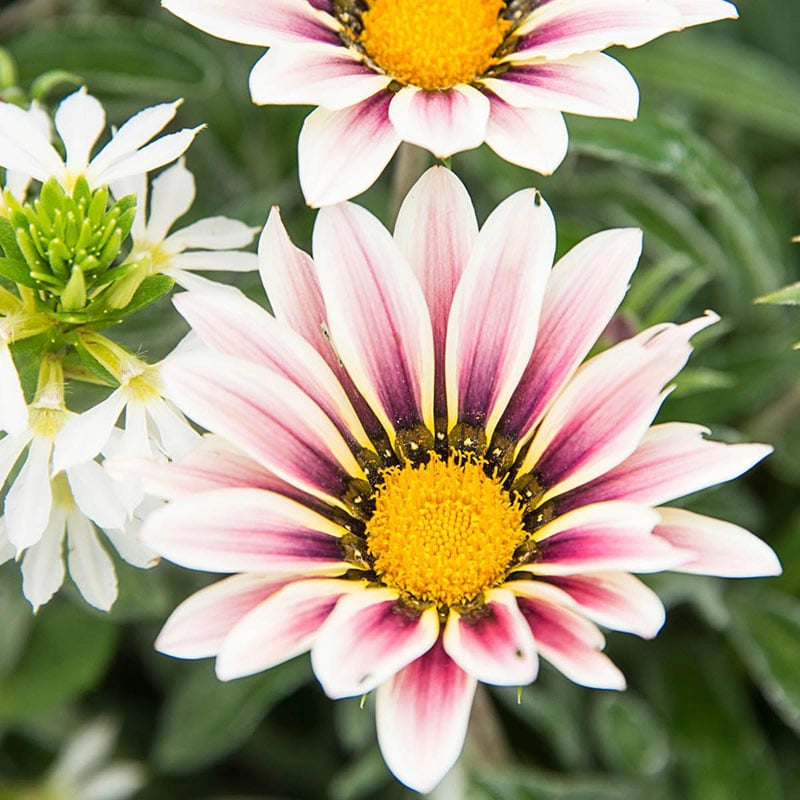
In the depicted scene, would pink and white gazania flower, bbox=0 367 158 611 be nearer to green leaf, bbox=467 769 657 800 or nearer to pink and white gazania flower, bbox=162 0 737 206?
pink and white gazania flower, bbox=162 0 737 206

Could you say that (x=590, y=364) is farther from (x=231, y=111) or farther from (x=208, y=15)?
(x=231, y=111)

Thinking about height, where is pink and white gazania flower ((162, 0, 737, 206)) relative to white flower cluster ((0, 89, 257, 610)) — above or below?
above

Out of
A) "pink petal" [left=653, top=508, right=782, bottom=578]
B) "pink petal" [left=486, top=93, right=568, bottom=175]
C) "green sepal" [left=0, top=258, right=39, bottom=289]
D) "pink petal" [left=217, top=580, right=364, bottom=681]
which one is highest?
"pink petal" [left=486, top=93, right=568, bottom=175]

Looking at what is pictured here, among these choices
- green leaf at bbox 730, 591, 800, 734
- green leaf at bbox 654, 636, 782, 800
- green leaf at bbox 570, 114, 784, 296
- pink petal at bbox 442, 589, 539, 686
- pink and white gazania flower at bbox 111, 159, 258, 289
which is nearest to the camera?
pink petal at bbox 442, 589, 539, 686

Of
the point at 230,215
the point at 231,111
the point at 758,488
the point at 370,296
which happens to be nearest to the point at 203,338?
the point at 370,296

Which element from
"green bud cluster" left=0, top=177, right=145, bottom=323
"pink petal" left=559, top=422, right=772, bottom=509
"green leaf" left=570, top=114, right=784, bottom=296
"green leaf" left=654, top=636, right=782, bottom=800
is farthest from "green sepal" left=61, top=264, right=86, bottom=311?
"green leaf" left=654, top=636, right=782, bottom=800

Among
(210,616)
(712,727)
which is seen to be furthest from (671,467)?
(712,727)

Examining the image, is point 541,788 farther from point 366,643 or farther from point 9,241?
point 9,241
